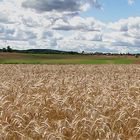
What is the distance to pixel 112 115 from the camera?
8.39m

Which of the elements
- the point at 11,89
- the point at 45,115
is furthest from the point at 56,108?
the point at 11,89

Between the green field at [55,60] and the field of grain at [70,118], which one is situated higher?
the field of grain at [70,118]

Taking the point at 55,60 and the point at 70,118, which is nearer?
the point at 70,118

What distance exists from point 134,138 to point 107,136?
0.75 m

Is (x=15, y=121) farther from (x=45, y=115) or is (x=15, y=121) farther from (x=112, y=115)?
(x=112, y=115)

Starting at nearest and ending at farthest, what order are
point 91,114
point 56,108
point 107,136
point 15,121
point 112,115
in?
point 107,136, point 15,121, point 91,114, point 112,115, point 56,108

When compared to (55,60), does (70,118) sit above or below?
above

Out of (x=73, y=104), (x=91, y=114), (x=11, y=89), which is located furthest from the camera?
(x=11, y=89)

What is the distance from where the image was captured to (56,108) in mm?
8953

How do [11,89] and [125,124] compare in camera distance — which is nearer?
[125,124]

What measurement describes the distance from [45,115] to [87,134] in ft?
6.97

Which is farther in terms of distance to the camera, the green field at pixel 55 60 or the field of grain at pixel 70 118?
the green field at pixel 55 60

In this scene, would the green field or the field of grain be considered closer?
the field of grain

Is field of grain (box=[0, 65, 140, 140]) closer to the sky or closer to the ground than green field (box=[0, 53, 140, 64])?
closer to the sky
